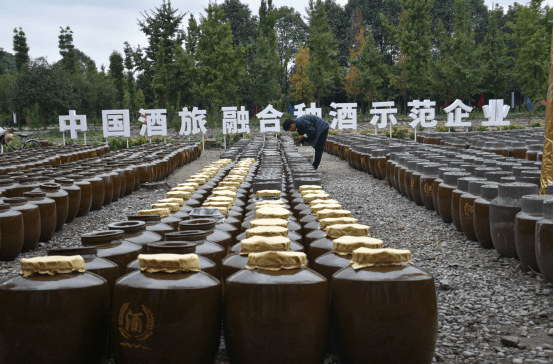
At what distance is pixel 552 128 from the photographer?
5.43 meters

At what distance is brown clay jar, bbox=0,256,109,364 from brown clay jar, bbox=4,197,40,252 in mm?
3513

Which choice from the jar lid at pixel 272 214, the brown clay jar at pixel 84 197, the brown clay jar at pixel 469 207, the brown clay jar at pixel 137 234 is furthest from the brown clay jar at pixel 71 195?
the brown clay jar at pixel 469 207

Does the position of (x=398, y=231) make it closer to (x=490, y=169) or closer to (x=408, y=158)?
(x=490, y=169)

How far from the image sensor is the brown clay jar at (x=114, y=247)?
9.66 ft

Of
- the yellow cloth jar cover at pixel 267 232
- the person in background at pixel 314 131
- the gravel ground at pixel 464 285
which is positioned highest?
the person in background at pixel 314 131

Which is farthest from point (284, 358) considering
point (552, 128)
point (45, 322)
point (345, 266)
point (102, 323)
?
point (552, 128)

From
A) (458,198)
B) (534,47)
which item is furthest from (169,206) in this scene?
(534,47)

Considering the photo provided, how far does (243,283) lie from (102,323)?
77 cm

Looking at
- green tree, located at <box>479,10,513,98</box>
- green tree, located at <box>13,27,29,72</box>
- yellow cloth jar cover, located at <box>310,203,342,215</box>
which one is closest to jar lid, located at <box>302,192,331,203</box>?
yellow cloth jar cover, located at <box>310,203,342,215</box>

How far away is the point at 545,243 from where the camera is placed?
394cm

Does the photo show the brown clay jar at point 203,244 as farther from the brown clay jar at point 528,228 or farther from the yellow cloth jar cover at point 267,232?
the brown clay jar at point 528,228

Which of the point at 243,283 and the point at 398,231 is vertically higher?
A: the point at 243,283

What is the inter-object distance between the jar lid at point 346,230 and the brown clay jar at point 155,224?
1.27m

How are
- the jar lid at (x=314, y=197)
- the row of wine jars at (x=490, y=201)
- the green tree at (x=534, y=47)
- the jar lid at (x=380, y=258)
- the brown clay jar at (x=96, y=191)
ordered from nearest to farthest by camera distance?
1. the jar lid at (x=380, y=258)
2. the row of wine jars at (x=490, y=201)
3. the jar lid at (x=314, y=197)
4. the brown clay jar at (x=96, y=191)
5. the green tree at (x=534, y=47)
